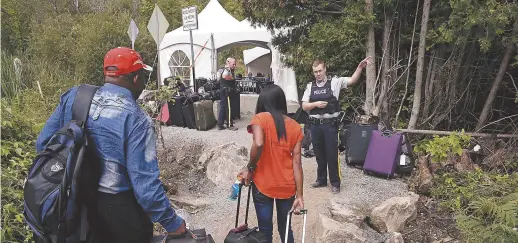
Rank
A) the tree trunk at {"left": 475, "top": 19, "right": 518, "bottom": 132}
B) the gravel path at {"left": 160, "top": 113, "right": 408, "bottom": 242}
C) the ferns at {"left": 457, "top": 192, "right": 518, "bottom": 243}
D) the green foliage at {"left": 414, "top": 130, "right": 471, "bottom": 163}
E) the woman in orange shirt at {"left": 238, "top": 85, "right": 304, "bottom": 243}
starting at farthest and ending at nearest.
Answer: the tree trunk at {"left": 475, "top": 19, "right": 518, "bottom": 132} < the green foliage at {"left": 414, "top": 130, "right": 471, "bottom": 163} < the gravel path at {"left": 160, "top": 113, "right": 408, "bottom": 242} < the ferns at {"left": 457, "top": 192, "right": 518, "bottom": 243} < the woman in orange shirt at {"left": 238, "top": 85, "right": 304, "bottom": 243}

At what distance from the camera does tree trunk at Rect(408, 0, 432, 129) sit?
656 cm

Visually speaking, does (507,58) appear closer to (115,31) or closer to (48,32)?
(115,31)

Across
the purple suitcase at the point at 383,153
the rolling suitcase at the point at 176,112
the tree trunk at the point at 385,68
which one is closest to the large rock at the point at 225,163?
the purple suitcase at the point at 383,153

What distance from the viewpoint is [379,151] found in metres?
5.98

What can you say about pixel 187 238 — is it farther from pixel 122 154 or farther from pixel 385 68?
pixel 385 68

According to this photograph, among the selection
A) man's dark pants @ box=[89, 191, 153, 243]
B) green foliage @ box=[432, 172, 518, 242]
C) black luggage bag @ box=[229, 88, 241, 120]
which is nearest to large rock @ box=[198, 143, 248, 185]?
green foliage @ box=[432, 172, 518, 242]

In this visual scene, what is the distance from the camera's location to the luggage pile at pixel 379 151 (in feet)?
19.4

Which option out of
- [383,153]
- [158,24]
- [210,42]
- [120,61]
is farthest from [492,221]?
[210,42]

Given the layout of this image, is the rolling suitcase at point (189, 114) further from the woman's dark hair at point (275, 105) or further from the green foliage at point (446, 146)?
the woman's dark hair at point (275, 105)

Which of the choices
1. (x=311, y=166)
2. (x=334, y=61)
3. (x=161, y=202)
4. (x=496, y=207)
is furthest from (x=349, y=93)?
(x=161, y=202)

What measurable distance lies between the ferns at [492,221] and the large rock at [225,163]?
3.17 m

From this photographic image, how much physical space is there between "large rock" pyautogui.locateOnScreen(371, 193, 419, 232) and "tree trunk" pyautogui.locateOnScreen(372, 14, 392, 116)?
120 inches

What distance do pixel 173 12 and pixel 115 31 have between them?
1665cm

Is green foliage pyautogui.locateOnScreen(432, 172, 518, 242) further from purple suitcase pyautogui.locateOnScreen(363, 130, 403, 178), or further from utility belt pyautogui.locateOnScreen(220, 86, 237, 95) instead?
utility belt pyautogui.locateOnScreen(220, 86, 237, 95)
